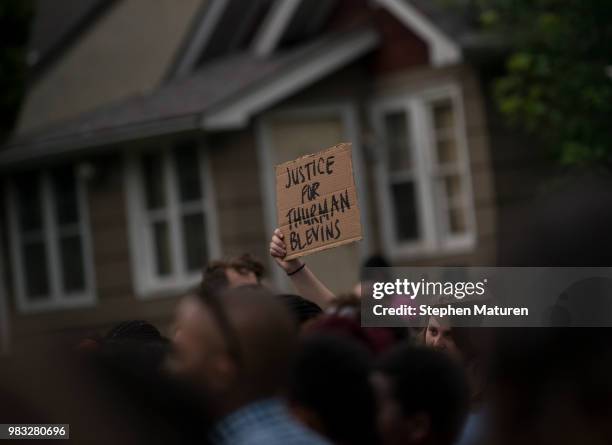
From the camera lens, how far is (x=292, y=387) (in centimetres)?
→ 304

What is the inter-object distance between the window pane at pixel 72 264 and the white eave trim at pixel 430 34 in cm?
534

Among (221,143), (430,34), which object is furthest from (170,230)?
(430,34)

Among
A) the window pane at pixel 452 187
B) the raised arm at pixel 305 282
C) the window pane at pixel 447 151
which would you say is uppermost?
the window pane at pixel 447 151

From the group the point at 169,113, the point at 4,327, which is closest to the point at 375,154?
the point at 169,113

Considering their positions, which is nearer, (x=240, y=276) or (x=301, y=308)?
(x=301, y=308)

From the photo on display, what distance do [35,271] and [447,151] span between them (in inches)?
242

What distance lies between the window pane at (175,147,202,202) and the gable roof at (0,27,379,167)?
26.5 inches

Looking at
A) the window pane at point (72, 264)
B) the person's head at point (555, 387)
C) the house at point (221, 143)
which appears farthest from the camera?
the window pane at point (72, 264)

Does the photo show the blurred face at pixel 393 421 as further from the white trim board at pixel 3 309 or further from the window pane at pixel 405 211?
the white trim board at pixel 3 309

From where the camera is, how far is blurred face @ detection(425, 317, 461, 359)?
4344mm

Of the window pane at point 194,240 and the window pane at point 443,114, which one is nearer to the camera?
the window pane at point 443,114

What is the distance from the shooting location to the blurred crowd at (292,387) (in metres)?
2.52

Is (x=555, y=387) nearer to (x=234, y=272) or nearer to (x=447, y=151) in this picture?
(x=234, y=272)

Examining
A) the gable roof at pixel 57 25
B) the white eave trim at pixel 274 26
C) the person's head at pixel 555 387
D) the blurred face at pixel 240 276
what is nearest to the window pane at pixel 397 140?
the white eave trim at pixel 274 26
